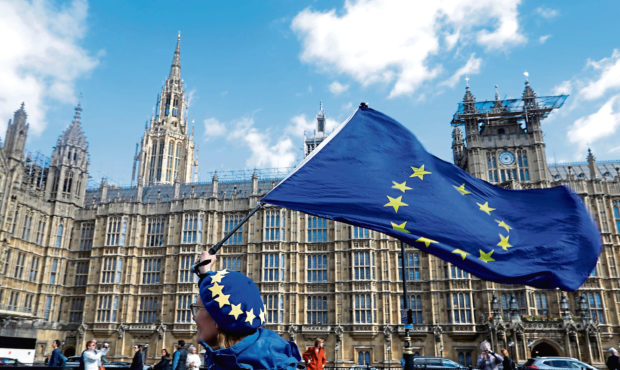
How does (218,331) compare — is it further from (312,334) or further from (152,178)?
(152,178)

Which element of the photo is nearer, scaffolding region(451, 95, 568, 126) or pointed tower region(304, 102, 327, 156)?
scaffolding region(451, 95, 568, 126)

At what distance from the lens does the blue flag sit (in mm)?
6094

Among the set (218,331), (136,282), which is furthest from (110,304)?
(218,331)

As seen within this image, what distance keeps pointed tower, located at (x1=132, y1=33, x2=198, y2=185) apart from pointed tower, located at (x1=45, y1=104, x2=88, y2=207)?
21.0 meters

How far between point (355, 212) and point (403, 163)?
1.28 meters

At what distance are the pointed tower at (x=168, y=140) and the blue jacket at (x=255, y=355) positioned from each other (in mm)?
69382

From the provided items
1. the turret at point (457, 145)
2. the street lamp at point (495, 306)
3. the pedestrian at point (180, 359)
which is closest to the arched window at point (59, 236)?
the pedestrian at point (180, 359)

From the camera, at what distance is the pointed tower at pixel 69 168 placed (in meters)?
44.8

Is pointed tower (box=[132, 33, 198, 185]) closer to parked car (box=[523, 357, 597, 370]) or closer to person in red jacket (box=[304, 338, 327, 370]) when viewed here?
parked car (box=[523, 357, 597, 370])

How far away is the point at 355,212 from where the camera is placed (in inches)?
266

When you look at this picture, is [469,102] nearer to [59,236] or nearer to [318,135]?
[318,135]

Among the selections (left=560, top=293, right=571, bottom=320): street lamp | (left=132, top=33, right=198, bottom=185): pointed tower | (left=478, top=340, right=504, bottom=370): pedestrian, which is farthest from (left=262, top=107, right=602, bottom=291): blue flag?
(left=132, top=33, right=198, bottom=185): pointed tower

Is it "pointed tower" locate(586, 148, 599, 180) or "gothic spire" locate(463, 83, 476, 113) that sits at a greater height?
"gothic spire" locate(463, 83, 476, 113)

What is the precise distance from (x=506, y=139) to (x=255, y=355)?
41.9 meters
